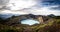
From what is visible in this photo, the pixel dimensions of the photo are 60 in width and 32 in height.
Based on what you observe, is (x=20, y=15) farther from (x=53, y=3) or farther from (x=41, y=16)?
(x=53, y=3)

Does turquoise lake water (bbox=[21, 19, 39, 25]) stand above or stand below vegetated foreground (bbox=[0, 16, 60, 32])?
above

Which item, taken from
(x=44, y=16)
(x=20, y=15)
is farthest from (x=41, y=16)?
(x=20, y=15)

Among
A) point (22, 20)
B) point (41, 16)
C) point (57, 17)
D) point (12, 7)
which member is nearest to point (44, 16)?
point (41, 16)

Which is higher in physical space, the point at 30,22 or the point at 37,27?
the point at 30,22

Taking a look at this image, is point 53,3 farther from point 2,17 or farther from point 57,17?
point 2,17

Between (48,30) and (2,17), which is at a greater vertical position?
(2,17)

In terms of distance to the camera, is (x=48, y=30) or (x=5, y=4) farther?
(x=5, y=4)

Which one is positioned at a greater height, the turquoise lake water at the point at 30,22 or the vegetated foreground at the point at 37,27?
the turquoise lake water at the point at 30,22

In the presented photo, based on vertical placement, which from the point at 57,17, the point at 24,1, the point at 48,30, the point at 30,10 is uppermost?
the point at 24,1
